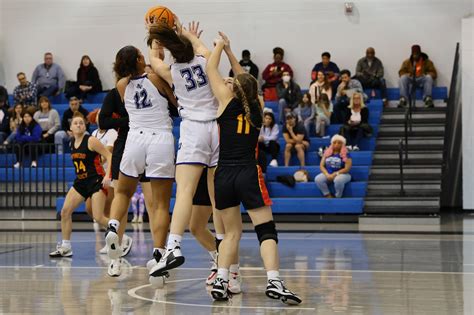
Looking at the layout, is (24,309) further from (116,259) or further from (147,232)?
(147,232)

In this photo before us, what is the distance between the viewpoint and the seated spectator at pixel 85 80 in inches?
818

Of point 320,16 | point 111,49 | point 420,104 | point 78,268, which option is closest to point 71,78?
point 111,49

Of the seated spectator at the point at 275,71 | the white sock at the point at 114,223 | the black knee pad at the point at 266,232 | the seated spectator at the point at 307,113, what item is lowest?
the white sock at the point at 114,223

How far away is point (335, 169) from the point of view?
16.6 metres

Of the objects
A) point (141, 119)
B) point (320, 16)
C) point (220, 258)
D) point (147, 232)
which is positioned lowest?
point (147, 232)

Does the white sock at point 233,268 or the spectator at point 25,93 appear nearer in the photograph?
the white sock at point 233,268

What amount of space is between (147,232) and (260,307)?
7756 millimetres

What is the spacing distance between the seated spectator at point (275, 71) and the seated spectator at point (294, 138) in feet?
7.06

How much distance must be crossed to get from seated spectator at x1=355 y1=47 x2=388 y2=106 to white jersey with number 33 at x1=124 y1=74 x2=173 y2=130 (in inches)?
458

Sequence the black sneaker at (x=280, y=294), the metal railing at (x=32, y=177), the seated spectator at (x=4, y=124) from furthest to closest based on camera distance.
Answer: the seated spectator at (x=4, y=124), the metal railing at (x=32, y=177), the black sneaker at (x=280, y=294)

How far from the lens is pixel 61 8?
854 inches

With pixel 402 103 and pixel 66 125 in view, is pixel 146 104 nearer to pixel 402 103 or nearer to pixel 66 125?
pixel 66 125

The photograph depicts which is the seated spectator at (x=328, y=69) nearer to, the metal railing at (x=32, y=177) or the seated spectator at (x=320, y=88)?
the seated spectator at (x=320, y=88)

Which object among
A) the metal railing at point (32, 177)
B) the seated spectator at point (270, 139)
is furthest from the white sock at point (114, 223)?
the metal railing at point (32, 177)
